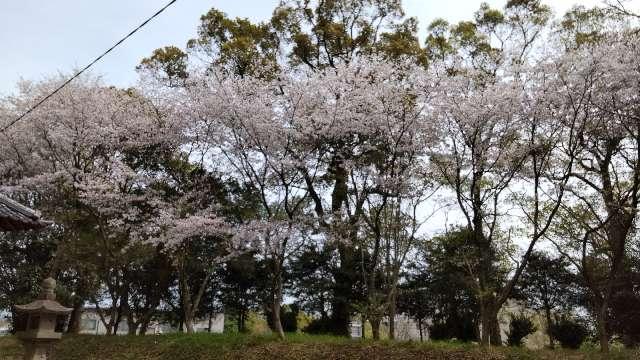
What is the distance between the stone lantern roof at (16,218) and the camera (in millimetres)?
7467

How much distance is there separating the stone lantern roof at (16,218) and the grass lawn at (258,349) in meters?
6.87

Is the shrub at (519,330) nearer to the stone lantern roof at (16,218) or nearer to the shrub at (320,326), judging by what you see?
the shrub at (320,326)

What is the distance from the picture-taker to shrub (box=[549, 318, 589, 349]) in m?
17.9

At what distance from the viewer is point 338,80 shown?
15953 mm

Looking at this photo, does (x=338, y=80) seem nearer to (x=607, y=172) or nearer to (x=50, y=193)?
(x=607, y=172)

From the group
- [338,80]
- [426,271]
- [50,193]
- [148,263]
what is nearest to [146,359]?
[148,263]

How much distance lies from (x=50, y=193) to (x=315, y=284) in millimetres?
10100

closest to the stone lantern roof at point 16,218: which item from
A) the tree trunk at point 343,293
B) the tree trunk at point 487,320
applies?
the tree trunk at point 487,320

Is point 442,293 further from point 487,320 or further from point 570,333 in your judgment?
point 487,320

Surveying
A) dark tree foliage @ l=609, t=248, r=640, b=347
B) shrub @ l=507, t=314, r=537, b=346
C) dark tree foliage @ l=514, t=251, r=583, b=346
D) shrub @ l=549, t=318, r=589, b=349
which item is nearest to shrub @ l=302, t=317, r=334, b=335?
shrub @ l=507, t=314, r=537, b=346

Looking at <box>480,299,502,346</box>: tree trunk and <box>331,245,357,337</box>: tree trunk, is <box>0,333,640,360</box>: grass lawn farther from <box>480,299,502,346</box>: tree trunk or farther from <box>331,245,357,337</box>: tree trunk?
<box>331,245,357,337</box>: tree trunk

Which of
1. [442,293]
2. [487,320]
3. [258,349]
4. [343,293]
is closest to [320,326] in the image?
[343,293]

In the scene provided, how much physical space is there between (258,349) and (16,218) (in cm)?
743

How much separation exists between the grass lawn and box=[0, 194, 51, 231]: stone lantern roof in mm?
6872
